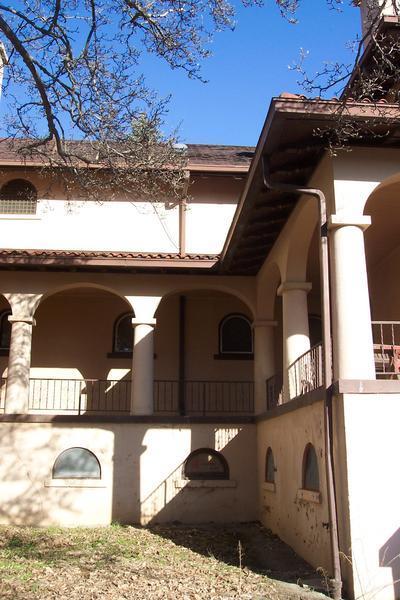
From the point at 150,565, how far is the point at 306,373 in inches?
126

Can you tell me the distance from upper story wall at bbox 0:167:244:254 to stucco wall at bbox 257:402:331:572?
179 inches

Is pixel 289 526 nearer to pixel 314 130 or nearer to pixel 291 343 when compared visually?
pixel 291 343

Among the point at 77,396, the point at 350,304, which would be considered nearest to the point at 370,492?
the point at 350,304

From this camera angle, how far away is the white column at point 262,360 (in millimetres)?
12188

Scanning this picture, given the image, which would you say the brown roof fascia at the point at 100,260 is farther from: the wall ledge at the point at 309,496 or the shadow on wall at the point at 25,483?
the wall ledge at the point at 309,496

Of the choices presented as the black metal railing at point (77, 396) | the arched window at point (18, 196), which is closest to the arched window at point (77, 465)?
the black metal railing at point (77, 396)

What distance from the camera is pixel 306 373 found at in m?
8.86

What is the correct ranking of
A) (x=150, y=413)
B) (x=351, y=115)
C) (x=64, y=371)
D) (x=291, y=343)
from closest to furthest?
(x=351, y=115), (x=291, y=343), (x=150, y=413), (x=64, y=371)

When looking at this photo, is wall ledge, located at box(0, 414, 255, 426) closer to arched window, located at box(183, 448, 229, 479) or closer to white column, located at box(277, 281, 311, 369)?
arched window, located at box(183, 448, 229, 479)

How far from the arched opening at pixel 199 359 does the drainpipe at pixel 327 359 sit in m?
6.51

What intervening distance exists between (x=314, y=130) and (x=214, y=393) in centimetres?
808

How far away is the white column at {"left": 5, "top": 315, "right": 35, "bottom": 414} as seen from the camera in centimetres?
1170

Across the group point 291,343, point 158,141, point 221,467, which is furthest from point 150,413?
point 158,141

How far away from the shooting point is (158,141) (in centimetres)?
890
